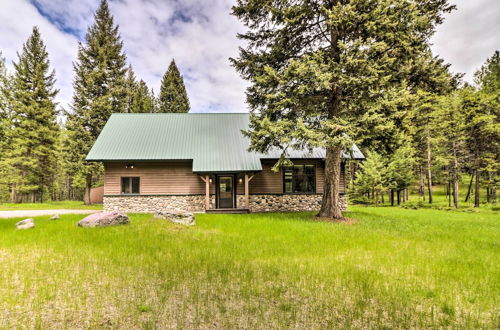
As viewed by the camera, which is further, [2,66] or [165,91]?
[165,91]

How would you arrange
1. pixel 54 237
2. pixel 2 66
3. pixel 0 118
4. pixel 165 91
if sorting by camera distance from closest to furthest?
pixel 54 237 < pixel 0 118 < pixel 2 66 < pixel 165 91

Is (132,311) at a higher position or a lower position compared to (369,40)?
lower

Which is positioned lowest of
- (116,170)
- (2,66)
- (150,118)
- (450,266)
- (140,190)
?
(450,266)

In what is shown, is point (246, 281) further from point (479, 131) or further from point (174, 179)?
point (479, 131)

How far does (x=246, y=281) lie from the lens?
4367mm

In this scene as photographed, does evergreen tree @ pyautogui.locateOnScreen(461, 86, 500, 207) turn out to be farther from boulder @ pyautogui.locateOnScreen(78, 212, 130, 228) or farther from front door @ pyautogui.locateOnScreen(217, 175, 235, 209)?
boulder @ pyautogui.locateOnScreen(78, 212, 130, 228)

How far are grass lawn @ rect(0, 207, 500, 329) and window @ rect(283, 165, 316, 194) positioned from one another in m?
8.06

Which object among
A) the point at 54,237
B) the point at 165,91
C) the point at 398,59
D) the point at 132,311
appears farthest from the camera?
the point at 165,91

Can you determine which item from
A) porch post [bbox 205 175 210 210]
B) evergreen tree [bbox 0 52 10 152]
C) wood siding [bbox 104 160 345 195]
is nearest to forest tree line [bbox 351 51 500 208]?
wood siding [bbox 104 160 345 195]

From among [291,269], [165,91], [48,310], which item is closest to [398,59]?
[291,269]

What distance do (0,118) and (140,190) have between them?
62.0 ft

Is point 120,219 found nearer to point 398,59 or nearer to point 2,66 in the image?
point 398,59

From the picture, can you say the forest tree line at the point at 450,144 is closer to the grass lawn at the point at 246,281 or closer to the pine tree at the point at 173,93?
the grass lawn at the point at 246,281

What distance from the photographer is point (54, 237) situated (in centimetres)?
749
